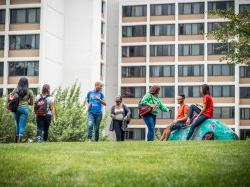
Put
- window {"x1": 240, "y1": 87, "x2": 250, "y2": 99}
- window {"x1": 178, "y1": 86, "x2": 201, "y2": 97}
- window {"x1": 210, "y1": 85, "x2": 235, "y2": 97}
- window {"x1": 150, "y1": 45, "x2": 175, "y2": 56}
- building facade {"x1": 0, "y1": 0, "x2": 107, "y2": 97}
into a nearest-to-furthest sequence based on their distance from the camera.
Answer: building facade {"x1": 0, "y1": 0, "x2": 107, "y2": 97}
window {"x1": 210, "y1": 85, "x2": 235, "y2": 97}
window {"x1": 240, "y1": 87, "x2": 250, "y2": 99}
window {"x1": 178, "y1": 86, "x2": 201, "y2": 97}
window {"x1": 150, "y1": 45, "x2": 175, "y2": 56}

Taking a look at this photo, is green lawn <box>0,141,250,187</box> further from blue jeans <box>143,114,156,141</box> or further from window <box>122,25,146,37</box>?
window <box>122,25,146,37</box>

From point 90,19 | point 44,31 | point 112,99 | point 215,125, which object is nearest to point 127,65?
point 112,99

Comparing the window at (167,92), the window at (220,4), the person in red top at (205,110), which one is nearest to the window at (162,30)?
the window at (220,4)

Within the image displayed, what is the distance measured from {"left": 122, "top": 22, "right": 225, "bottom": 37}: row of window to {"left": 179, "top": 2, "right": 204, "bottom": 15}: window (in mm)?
1448

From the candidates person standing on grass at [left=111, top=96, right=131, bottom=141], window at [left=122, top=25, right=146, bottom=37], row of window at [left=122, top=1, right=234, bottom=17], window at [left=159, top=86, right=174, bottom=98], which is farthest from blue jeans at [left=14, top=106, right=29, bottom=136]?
window at [left=122, top=25, right=146, bottom=37]

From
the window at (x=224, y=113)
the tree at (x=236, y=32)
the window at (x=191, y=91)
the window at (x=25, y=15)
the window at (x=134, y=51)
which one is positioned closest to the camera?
the tree at (x=236, y=32)

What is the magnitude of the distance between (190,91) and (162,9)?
33.1 feet

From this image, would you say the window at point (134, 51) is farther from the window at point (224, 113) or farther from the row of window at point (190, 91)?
the window at point (224, 113)

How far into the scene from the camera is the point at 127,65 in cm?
6912

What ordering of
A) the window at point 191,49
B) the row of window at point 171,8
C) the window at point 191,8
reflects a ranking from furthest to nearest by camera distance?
the window at point 191,8, the row of window at point 171,8, the window at point 191,49

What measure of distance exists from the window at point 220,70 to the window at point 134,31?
8.88 m

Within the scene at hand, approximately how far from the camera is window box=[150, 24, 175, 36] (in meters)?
68.2

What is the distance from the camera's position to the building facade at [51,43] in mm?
55812

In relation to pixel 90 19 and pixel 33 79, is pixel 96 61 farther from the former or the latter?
pixel 33 79
